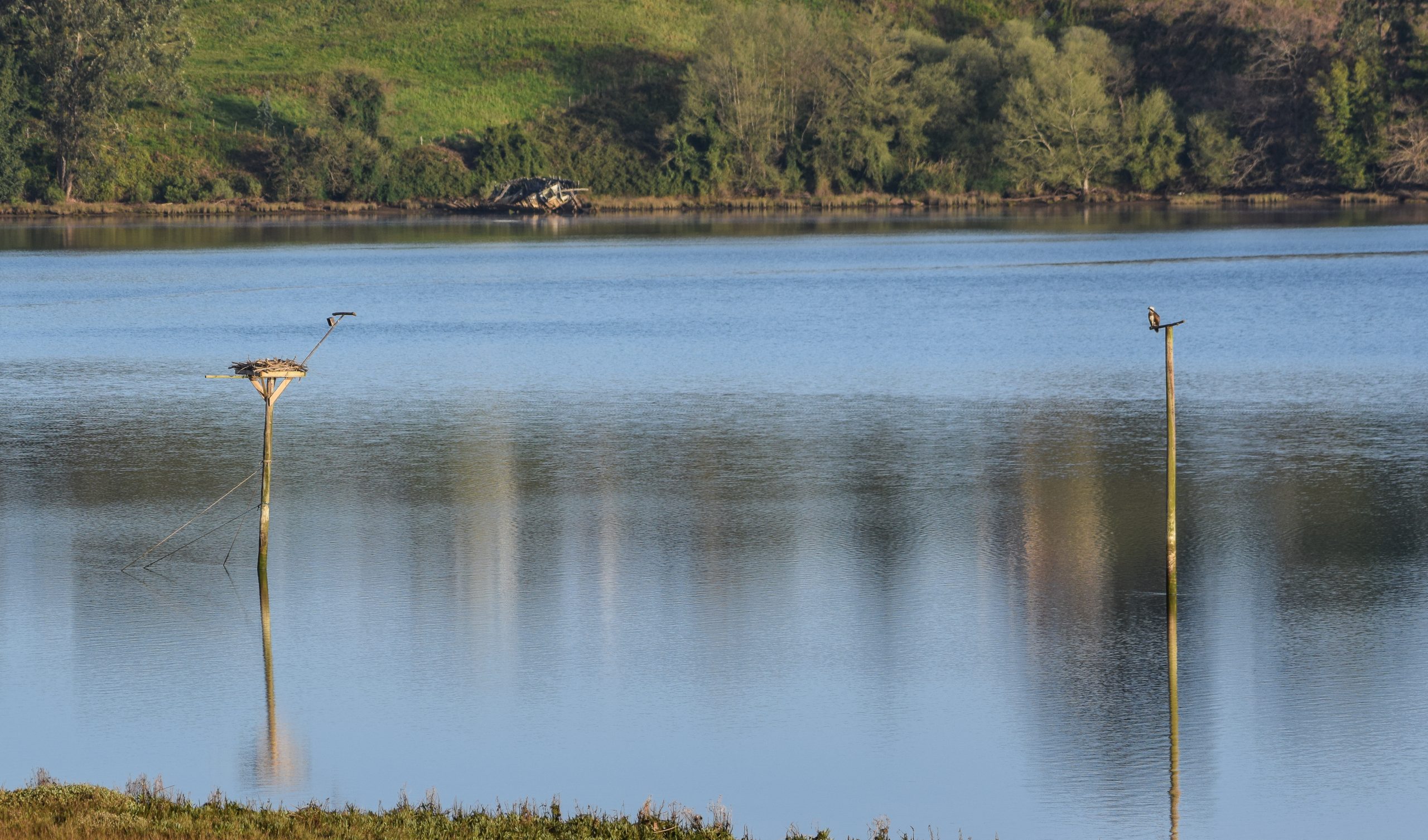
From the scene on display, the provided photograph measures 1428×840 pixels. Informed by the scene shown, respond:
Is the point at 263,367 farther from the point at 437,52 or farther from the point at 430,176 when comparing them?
the point at 437,52

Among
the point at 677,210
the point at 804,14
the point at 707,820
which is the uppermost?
the point at 804,14

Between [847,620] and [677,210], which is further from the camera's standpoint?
[677,210]

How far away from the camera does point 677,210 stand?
131875 mm

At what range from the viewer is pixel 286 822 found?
13227mm

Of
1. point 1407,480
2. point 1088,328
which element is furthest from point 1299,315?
point 1407,480

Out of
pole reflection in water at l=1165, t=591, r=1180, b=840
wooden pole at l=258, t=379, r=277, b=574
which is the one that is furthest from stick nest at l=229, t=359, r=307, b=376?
pole reflection in water at l=1165, t=591, r=1180, b=840

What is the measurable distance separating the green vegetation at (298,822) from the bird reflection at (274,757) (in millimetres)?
1371

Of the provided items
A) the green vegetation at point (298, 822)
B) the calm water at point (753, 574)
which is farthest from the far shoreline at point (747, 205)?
the green vegetation at point (298, 822)

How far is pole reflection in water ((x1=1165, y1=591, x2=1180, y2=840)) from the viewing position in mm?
14547

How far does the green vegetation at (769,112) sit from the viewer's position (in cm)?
11438

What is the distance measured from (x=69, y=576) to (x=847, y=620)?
402 inches

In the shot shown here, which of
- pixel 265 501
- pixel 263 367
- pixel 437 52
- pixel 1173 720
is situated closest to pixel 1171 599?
pixel 1173 720

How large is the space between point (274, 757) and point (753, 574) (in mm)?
7765

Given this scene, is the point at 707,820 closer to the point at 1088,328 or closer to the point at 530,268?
the point at 1088,328
